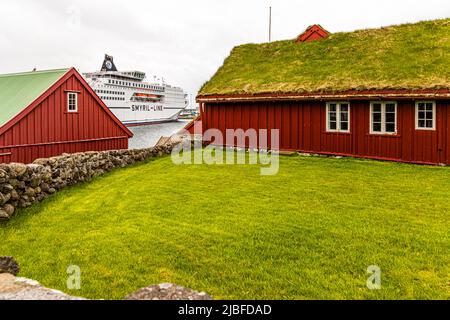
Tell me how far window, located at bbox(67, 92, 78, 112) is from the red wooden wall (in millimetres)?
7229

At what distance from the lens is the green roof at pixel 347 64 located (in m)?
17.4

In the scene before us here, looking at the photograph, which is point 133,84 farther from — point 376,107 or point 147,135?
point 376,107

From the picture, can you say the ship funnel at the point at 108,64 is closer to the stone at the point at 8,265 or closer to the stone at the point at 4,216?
the stone at the point at 4,216

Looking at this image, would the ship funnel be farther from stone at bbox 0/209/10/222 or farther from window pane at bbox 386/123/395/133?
stone at bbox 0/209/10/222

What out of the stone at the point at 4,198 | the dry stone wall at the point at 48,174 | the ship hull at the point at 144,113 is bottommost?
the stone at the point at 4,198

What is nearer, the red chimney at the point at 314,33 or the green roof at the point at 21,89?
the green roof at the point at 21,89

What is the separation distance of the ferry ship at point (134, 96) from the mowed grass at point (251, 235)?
78514mm

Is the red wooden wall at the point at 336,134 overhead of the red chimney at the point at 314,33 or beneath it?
beneath

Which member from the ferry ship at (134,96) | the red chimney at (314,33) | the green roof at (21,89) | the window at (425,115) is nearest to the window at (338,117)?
the window at (425,115)

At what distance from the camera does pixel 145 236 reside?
896 cm

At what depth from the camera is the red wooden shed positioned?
19562 mm

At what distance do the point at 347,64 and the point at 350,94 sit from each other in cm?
318

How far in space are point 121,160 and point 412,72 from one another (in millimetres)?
13720

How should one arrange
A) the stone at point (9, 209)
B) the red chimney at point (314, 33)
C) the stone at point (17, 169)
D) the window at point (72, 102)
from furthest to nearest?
1. the red chimney at point (314, 33)
2. the window at point (72, 102)
3. the stone at point (17, 169)
4. the stone at point (9, 209)
